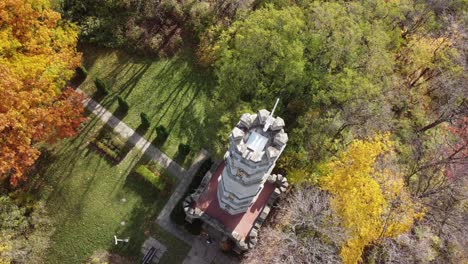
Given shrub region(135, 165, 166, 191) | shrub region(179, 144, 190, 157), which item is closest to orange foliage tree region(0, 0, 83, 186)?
shrub region(135, 165, 166, 191)

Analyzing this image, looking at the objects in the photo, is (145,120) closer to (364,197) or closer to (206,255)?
(206,255)

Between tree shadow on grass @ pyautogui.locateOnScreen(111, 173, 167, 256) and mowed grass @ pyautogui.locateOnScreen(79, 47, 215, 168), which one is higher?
mowed grass @ pyautogui.locateOnScreen(79, 47, 215, 168)

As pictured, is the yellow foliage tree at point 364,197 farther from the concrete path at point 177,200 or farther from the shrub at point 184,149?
the shrub at point 184,149

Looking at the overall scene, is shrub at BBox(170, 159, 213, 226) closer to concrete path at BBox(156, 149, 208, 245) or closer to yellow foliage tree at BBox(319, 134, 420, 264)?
concrete path at BBox(156, 149, 208, 245)

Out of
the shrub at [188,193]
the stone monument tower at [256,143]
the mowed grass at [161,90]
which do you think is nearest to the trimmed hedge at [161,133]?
the mowed grass at [161,90]

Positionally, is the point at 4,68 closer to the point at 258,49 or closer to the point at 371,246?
the point at 258,49

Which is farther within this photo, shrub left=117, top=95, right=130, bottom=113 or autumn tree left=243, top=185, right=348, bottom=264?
shrub left=117, top=95, right=130, bottom=113

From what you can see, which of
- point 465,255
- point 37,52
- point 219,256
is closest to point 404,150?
point 465,255
